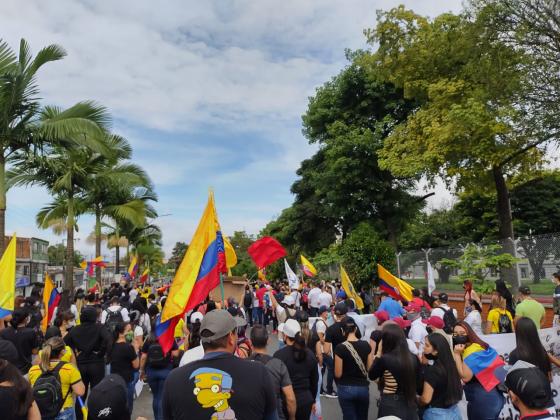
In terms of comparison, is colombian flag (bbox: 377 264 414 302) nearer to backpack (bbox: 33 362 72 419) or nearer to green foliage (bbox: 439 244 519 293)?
green foliage (bbox: 439 244 519 293)

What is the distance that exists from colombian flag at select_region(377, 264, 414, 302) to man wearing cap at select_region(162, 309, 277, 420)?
747cm

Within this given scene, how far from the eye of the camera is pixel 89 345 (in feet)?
19.5

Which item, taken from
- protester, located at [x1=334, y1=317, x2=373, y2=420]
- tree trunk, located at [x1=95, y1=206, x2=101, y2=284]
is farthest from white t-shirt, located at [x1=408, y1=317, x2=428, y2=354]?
tree trunk, located at [x1=95, y1=206, x2=101, y2=284]

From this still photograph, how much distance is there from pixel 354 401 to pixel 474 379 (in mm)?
1347

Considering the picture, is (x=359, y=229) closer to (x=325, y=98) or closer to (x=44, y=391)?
(x=325, y=98)

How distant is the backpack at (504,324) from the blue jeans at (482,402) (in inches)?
127

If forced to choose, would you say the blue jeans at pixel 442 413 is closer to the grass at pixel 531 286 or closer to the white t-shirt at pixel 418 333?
the white t-shirt at pixel 418 333

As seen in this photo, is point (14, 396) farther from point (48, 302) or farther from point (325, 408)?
point (48, 302)

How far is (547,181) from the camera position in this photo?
31.9 metres

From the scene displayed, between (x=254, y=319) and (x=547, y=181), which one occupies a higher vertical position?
(x=547, y=181)

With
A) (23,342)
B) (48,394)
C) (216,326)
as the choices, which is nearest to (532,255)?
(23,342)

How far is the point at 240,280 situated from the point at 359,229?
6.98 m

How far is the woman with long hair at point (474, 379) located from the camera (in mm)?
4387

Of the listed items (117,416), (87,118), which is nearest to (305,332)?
(117,416)
